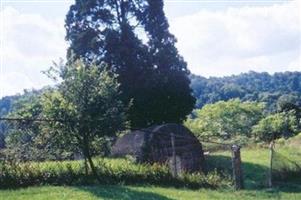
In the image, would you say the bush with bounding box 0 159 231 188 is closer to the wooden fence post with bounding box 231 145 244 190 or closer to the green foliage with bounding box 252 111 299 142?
the wooden fence post with bounding box 231 145 244 190

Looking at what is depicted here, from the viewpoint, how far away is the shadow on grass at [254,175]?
74.5 ft

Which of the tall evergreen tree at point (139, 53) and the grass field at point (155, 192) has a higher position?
the tall evergreen tree at point (139, 53)

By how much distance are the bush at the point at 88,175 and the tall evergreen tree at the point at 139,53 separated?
17.8m

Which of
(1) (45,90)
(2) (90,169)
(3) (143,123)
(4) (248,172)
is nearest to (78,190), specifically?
(2) (90,169)

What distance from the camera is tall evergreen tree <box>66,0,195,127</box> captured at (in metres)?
39.8

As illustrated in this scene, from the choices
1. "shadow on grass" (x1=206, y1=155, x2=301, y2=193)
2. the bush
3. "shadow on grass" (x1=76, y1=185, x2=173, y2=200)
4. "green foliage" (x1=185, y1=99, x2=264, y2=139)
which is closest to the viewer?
"shadow on grass" (x1=76, y1=185, x2=173, y2=200)

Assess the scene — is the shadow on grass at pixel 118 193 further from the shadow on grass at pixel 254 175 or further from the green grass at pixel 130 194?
the shadow on grass at pixel 254 175

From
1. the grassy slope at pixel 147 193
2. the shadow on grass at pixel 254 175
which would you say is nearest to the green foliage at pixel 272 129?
the shadow on grass at pixel 254 175

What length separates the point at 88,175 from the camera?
64.7 feet

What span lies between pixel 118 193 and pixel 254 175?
1161cm

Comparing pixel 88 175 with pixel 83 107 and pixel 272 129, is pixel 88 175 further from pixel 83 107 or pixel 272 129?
pixel 272 129

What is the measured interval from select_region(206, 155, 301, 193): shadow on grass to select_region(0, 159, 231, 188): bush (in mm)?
1888

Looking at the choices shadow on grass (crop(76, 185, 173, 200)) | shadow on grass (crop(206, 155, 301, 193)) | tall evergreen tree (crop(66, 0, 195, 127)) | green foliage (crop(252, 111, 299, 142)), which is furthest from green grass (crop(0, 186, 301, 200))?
green foliage (crop(252, 111, 299, 142))

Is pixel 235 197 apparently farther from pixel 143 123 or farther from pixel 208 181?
pixel 143 123
